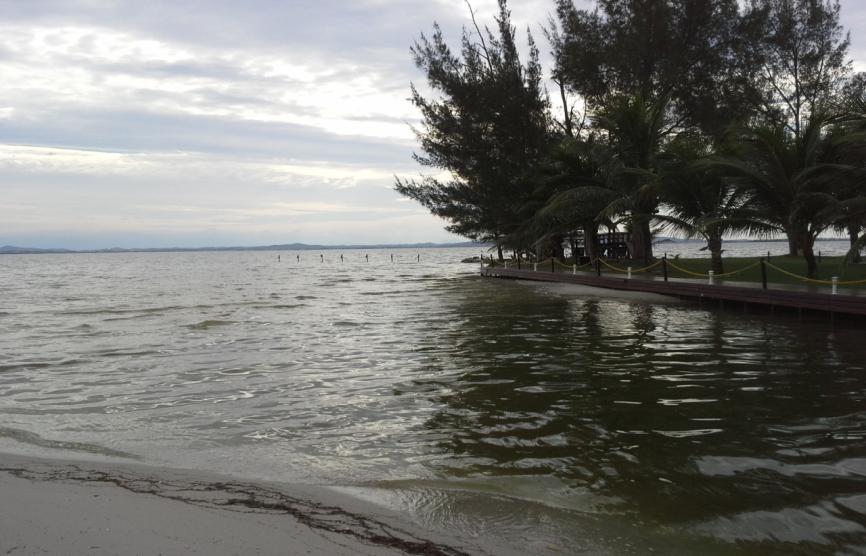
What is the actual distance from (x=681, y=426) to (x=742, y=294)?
38.7 ft

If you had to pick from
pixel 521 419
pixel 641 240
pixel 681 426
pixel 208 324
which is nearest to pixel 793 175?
pixel 641 240

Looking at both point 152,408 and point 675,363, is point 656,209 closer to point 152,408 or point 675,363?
point 675,363

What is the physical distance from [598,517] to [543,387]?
3905 millimetres

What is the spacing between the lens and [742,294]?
643 inches

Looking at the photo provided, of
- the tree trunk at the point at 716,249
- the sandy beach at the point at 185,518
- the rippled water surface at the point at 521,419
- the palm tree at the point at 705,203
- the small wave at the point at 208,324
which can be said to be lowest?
the small wave at the point at 208,324

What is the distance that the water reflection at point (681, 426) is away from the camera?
4125 millimetres

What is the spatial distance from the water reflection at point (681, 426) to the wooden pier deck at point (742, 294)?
48.2 inches

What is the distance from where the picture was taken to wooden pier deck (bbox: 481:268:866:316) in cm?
1326

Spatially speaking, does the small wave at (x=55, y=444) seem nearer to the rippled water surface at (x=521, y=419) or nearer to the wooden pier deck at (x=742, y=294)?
the rippled water surface at (x=521, y=419)

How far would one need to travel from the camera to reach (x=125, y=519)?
3859 millimetres

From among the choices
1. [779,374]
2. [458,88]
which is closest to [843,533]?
[779,374]

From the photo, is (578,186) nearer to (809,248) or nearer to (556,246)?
(556,246)

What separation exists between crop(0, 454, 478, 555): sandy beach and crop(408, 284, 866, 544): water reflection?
47.4 inches

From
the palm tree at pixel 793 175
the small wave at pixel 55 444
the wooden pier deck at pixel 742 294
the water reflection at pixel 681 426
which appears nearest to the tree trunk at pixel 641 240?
the wooden pier deck at pixel 742 294
